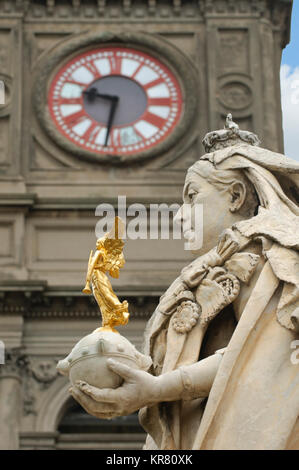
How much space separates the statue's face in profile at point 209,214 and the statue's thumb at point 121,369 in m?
0.55

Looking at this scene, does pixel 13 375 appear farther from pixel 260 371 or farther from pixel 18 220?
pixel 260 371

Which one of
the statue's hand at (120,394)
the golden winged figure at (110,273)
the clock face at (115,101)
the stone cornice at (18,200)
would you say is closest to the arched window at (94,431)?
the stone cornice at (18,200)

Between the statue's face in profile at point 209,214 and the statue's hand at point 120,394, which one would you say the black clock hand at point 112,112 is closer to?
the statue's face in profile at point 209,214

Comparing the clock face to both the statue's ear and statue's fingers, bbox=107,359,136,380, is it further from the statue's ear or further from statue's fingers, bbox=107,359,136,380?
statue's fingers, bbox=107,359,136,380

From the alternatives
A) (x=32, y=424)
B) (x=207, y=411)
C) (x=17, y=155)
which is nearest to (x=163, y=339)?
(x=207, y=411)

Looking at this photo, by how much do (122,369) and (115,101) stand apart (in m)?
14.6

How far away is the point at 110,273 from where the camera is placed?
371 centimetres

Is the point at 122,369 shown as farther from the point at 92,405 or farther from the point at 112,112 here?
the point at 112,112

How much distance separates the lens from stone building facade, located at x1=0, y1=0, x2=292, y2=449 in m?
16.5

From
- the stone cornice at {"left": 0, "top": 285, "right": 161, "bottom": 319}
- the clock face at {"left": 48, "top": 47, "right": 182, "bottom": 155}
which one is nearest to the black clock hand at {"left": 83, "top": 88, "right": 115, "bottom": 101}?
the clock face at {"left": 48, "top": 47, "right": 182, "bottom": 155}

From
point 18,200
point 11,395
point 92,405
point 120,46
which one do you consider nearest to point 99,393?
point 92,405

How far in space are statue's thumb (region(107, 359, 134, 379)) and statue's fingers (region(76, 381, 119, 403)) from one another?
0.04 meters

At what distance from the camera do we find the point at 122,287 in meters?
16.5
